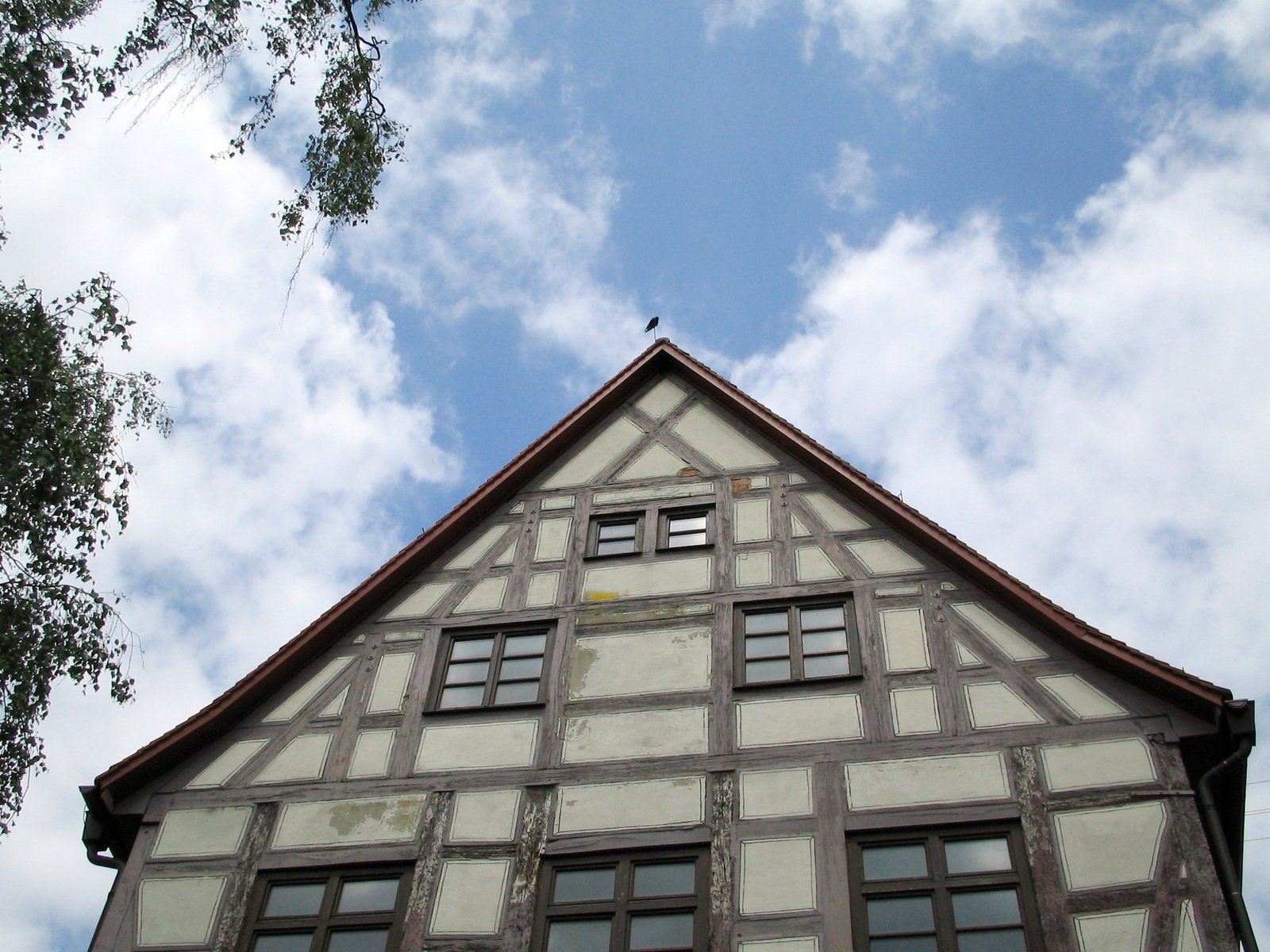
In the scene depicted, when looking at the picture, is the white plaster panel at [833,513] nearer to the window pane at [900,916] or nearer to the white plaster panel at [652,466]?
the white plaster panel at [652,466]

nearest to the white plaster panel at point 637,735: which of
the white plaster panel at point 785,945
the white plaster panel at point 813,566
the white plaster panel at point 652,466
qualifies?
the white plaster panel at point 785,945

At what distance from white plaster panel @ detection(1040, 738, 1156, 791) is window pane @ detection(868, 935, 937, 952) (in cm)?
169

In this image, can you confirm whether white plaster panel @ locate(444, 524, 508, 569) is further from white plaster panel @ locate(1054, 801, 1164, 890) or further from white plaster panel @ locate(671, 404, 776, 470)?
white plaster panel @ locate(1054, 801, 1164, 890)

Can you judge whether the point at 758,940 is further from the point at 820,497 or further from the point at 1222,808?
the point at 820,497

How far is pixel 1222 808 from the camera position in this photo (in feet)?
34.2

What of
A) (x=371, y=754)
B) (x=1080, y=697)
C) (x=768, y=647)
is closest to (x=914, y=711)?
(x=1080, y=697)

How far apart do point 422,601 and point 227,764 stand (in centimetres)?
254

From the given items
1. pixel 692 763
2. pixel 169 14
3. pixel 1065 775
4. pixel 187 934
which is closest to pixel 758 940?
pixel 692 763

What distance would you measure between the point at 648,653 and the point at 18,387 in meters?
6.73

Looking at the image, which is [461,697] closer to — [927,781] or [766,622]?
[766,622]

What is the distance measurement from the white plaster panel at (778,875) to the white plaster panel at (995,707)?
6.14ft

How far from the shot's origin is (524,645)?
12.5 meters

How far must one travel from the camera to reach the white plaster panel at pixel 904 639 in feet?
37.0

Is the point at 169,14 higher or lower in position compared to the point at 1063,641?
higher
